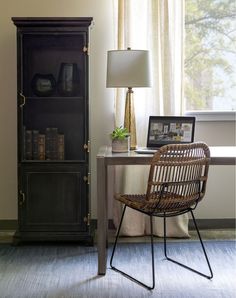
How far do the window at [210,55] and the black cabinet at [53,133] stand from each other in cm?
97

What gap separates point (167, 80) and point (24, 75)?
3.69 ft

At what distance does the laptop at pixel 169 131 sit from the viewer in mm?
3492

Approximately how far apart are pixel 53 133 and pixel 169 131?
94 centimetres

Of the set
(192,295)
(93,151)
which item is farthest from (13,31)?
(192,295)

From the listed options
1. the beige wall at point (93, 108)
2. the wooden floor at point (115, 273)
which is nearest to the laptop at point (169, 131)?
the beige wall at point (93, 108)

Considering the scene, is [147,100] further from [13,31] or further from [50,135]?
[13,31]

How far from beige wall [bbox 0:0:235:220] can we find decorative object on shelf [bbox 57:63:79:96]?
10.0 inches

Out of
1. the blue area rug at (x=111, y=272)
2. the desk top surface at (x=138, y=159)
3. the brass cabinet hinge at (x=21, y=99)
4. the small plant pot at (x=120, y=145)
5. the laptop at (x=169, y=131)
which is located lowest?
the blue area rug at (x=111, y=272)

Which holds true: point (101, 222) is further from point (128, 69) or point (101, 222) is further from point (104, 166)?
point (128, 69)

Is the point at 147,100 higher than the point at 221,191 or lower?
higher

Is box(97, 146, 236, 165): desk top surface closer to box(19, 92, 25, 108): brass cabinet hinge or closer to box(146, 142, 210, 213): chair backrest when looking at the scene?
box(146, 142, 210, 213): chair backrest

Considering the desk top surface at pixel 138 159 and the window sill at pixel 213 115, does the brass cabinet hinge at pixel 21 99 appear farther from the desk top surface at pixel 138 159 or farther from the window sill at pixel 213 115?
the window sill at pixel 213 115

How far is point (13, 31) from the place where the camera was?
156 inches

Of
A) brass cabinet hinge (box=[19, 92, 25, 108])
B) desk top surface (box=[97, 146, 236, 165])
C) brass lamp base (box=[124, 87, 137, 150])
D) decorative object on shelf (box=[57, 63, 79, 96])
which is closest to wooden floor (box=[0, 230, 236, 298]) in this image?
desk top surface (box=[97, 146, 236, 165])
